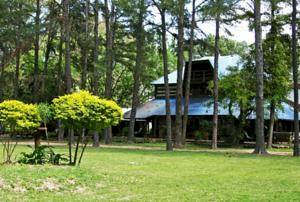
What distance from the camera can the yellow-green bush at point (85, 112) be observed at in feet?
45.0

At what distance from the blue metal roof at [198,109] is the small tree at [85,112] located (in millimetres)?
→ 20008

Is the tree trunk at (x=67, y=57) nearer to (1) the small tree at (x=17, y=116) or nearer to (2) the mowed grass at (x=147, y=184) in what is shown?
(1) the small tree at (x=17, y=116)

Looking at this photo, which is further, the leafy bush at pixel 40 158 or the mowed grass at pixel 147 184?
the leafy bush at pixel 40 158

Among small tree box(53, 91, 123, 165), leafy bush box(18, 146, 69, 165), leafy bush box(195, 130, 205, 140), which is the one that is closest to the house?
leafy bush box(195, 130, 205, 140)

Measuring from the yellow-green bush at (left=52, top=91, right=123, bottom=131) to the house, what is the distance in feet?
65.7

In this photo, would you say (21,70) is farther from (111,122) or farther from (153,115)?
(111,122)

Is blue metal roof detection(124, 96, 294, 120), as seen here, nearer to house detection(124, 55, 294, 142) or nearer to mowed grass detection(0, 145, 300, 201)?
house detection(124, 55, 294, 142)

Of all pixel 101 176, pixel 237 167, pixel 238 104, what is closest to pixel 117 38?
pixel 238 104

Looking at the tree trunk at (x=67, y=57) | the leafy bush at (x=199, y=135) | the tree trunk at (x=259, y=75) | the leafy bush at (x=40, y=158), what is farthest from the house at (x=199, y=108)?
the leafy bush at (x=40, y=158)

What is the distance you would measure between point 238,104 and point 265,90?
2.29 m

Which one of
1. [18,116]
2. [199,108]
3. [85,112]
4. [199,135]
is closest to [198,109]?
[199,108]

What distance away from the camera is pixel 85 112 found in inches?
542

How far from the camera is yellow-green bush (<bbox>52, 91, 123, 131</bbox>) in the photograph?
13727 millimetres

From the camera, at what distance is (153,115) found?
40.1 meters
